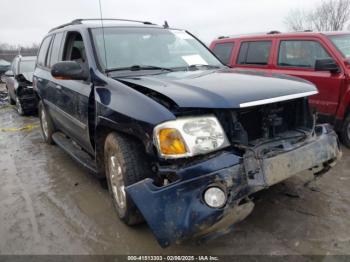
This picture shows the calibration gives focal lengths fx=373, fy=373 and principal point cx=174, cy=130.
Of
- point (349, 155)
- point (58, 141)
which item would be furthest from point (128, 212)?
point (349, 155)

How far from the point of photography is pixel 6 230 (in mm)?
3453

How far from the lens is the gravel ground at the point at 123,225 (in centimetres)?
298

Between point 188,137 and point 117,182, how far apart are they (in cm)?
104

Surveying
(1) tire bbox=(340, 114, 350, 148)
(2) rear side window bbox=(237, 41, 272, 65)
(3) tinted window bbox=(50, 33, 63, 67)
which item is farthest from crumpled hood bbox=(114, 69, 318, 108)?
(2) rear side window bbox=(237, 41, 272, 65)

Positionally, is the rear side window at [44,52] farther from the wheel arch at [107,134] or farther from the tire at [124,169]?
the tire at [124,169]

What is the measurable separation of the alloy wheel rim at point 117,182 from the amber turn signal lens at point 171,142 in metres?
0.67

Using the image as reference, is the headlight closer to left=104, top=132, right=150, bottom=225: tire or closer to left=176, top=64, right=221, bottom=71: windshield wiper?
left=104, top=132, right=150, bottom=225: tire

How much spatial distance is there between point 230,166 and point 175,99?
0.62 meters

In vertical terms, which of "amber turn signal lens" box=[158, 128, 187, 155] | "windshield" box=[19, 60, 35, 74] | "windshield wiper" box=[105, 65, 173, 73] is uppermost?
"windshield wiper" box=[105, 65, 173, 73]

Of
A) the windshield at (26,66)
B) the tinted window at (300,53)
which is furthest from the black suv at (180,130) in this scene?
the windshield at (26,66)

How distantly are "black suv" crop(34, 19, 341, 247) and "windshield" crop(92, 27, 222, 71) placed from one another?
0.04 ft

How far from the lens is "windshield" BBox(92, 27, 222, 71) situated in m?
3.80

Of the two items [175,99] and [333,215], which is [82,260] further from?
[333,215]

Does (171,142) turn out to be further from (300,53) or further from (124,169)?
(300,53)
